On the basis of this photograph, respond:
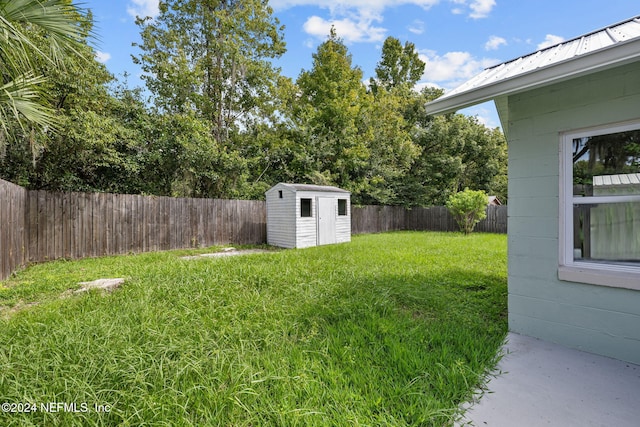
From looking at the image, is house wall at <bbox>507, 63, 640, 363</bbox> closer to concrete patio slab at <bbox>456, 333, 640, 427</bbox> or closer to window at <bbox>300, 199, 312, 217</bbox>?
concrete patio slab at <bbox>456, 333, 640, 427</bbox>

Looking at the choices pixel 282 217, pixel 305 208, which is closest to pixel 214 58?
pixel 305 208

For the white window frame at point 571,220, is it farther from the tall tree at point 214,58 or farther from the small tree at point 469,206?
the tall tree at point 214,58

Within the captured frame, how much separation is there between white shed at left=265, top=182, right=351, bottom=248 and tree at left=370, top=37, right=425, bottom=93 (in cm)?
1360

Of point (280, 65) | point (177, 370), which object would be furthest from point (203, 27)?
point (177, 370)

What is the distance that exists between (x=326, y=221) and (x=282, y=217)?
1.45 m

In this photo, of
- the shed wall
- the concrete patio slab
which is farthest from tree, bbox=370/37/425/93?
the concrete patio slab

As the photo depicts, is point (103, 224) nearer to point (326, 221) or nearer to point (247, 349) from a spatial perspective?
point (326, 221)

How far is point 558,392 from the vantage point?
1.80 m

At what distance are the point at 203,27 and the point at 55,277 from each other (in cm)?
1201

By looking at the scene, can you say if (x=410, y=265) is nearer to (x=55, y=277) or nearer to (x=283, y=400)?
(x=283, y=400)

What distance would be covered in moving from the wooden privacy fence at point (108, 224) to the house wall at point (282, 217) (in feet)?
2.42

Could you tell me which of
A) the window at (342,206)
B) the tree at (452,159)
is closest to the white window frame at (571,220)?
the window at (342,206)

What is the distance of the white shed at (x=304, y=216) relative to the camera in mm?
8484

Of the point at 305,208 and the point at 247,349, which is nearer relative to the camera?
the point at 247,349
